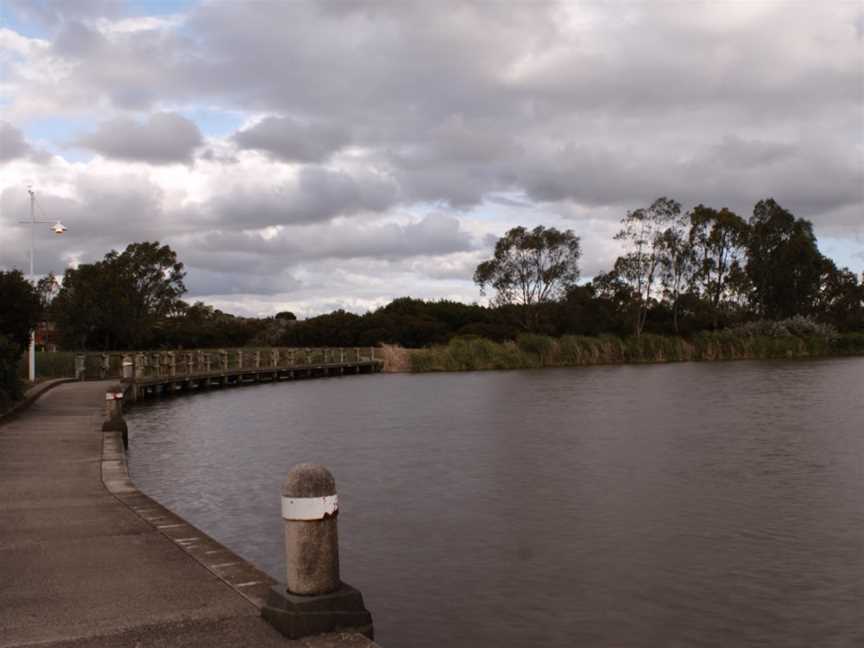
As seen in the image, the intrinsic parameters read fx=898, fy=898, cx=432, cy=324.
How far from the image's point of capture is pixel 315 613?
5762 mm

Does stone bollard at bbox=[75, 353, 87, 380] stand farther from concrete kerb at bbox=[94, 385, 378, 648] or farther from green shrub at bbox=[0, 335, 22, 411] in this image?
concrete kerb at bbox=[94, 385, 378, 648]

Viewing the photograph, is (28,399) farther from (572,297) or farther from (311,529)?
(572,297)

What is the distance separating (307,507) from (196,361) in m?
44.1

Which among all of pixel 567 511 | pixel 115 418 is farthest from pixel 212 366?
pixel 567 511

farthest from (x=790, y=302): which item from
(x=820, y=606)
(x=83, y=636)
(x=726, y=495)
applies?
(x=83, y=636)

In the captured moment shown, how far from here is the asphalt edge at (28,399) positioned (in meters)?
20.0

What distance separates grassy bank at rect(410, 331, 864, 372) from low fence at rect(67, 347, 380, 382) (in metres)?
5.81

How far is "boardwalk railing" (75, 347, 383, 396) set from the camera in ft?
125

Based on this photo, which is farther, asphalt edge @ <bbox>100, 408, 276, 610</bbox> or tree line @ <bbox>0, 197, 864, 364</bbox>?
tree line @ <bbox>0, 197, 864, 364</bbox>

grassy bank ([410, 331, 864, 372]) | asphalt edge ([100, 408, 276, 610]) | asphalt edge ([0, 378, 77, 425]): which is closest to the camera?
asphalt edge ([100, 408, 276, 610])

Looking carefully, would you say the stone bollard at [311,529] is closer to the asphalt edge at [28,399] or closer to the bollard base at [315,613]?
the bollard base at [315,613]

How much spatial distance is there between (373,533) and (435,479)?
4.52 meters

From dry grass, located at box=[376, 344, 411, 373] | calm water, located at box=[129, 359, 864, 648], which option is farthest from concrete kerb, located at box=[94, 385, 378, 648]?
dry grass, located at box=[376, 344, 411, 373]

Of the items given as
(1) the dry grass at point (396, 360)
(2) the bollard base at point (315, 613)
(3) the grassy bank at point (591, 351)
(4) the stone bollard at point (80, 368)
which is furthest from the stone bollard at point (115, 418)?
(1) the dry grass at point (396, 360)
